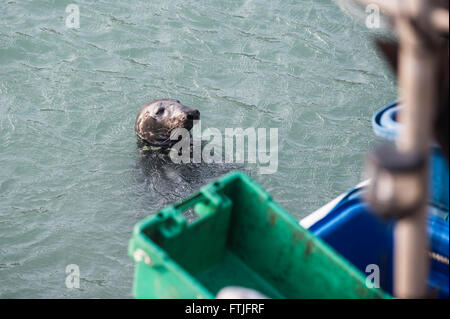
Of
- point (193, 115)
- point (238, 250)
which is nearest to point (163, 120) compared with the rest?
point (193, 115)

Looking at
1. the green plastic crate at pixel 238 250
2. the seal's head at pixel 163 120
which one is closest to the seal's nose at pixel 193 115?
the seal's head at pixel 163 120

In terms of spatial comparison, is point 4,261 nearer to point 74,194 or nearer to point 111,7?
point 74,194

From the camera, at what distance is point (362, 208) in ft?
15.4

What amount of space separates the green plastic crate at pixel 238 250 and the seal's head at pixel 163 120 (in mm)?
2806

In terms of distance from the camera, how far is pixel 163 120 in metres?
6.85

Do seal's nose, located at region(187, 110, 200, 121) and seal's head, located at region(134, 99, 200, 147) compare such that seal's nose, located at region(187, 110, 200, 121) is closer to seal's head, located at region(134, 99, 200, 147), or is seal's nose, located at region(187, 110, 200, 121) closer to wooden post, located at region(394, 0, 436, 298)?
seal's head, located at region(134, 99, 200, 147)

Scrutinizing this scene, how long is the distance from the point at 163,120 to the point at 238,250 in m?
3.00

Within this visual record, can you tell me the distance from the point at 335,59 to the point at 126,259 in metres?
4.11

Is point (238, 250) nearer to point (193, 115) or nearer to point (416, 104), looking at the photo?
point (416, 104)

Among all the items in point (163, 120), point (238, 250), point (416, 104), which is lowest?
point (238, 250)

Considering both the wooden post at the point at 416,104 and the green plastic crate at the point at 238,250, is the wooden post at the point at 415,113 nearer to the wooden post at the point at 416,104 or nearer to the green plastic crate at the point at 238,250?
the wooden post at the point at 416,104

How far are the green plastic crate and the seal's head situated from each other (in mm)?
2806

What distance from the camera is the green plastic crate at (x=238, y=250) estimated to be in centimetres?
344

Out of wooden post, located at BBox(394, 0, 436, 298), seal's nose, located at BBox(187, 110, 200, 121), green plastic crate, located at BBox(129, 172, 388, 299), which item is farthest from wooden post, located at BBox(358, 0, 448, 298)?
seal's nose, located at BBox(187, 110, 200, 121)
